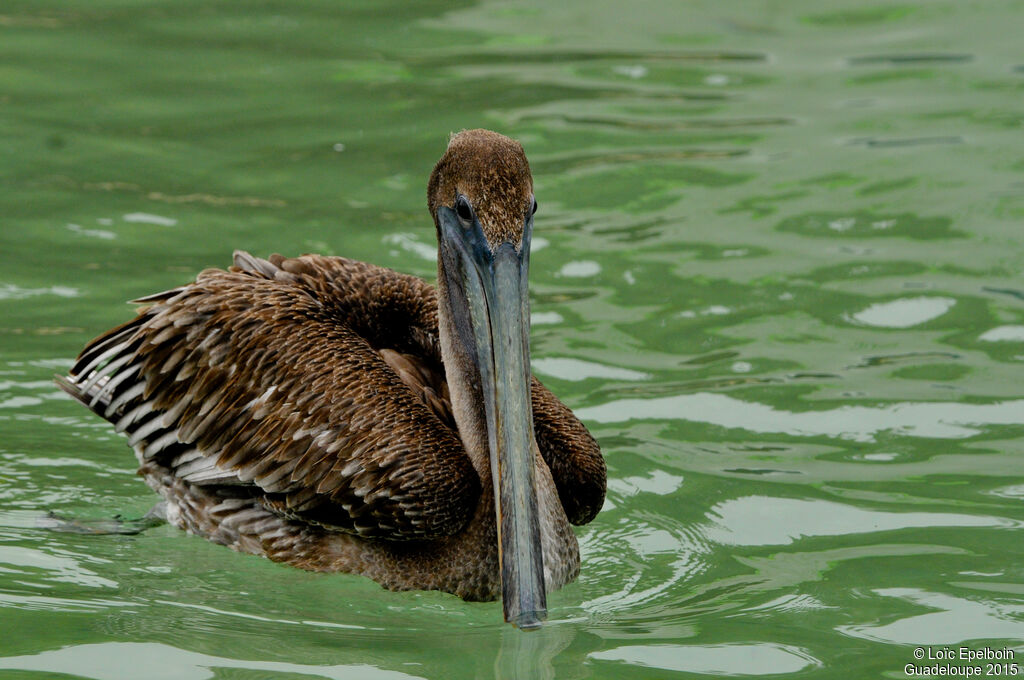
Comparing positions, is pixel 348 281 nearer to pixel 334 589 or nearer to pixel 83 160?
pixel 334 589

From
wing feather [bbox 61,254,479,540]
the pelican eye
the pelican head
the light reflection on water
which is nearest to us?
the pelican head

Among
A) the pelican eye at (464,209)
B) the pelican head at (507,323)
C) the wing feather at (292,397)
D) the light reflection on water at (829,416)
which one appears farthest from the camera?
the light reflection on water at (829,416)

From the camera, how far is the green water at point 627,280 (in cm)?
533

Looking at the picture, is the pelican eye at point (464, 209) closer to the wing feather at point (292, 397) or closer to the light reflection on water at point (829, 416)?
the wing feather at point (292, 397)

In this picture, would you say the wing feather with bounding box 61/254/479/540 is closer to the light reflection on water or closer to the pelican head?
the pelican head

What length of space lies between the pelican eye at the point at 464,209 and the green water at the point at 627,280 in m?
1.43

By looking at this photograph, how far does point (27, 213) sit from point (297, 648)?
17.7 ft

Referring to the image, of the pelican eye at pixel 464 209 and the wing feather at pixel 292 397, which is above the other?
the pelican eye at pixel 464 209

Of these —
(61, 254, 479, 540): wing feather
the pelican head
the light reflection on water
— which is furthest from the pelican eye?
the light reflection on water

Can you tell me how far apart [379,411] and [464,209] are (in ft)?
3.14

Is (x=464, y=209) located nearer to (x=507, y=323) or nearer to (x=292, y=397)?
(x=507, y=323)

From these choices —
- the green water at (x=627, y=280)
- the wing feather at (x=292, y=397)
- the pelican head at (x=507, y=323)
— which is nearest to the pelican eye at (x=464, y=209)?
the pelican head at (x=507, y=323)

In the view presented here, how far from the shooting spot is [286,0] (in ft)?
44.1

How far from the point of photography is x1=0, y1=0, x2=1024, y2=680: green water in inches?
210
